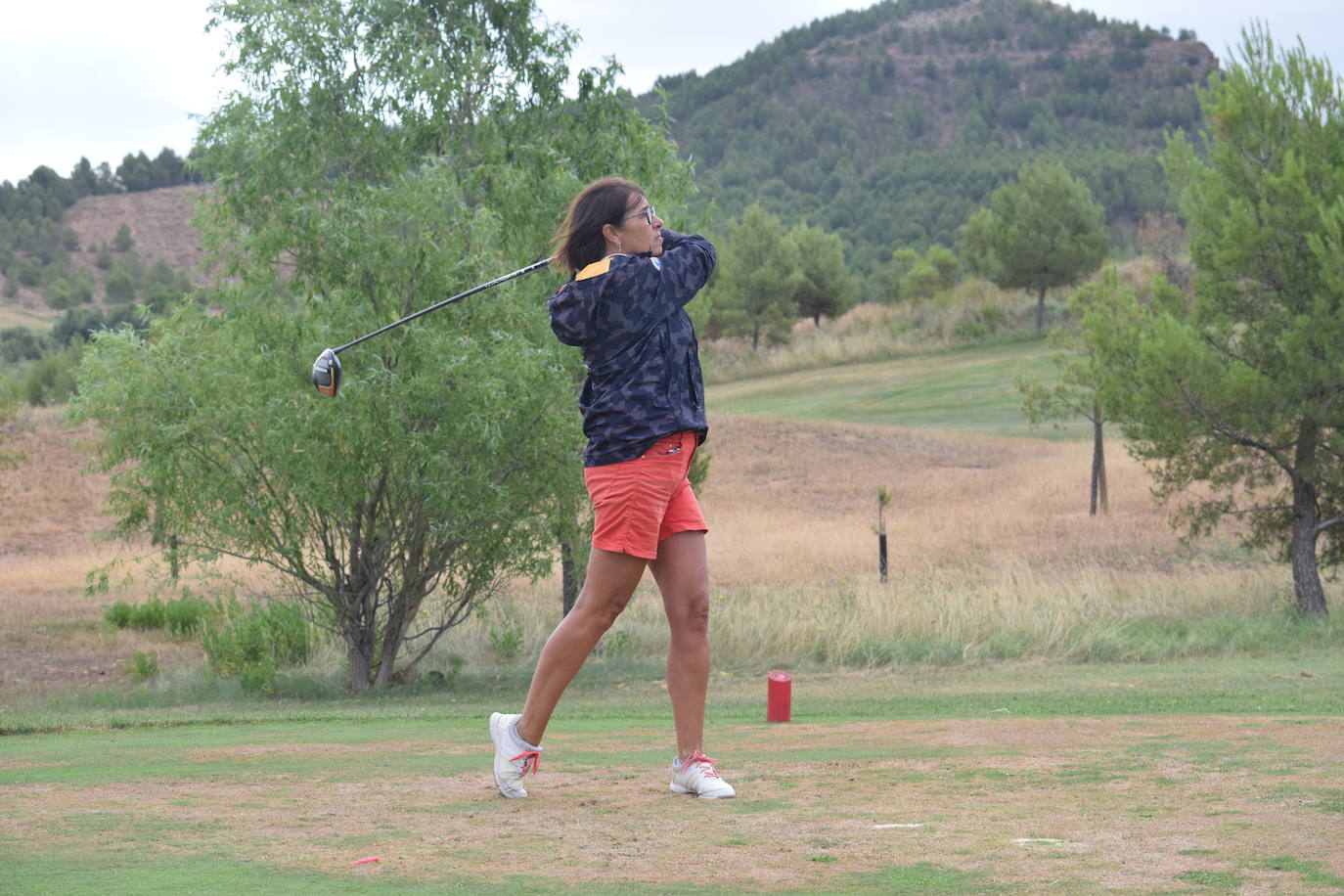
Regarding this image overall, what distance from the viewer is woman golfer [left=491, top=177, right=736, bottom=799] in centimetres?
485

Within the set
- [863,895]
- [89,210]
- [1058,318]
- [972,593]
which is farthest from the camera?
[89,210]

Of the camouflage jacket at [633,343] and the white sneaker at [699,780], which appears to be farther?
the camouflage jacket at [633,343]

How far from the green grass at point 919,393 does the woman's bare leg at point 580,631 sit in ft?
134

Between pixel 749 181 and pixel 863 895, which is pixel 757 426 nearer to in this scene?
pixel 863 895

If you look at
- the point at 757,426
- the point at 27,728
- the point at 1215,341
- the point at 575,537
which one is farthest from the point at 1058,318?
the point at 27,728

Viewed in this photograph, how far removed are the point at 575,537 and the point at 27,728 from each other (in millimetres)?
5462

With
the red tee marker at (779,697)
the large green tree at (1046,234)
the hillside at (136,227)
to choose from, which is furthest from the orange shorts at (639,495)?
the hillside at (136,227)

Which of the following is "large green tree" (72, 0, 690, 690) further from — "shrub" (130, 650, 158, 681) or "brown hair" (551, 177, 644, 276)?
"brown hair" (551, 177, 644, 276)

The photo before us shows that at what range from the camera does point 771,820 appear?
4.29 m

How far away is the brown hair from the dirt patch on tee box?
6.15ft

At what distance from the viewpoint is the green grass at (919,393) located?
48.6m

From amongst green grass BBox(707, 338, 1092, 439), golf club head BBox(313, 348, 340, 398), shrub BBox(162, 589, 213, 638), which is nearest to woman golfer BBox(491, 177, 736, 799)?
golf club head BBox(313, 348, 340, 398)

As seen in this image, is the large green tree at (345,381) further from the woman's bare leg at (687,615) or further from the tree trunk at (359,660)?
the woman's bare leg at (687,615)

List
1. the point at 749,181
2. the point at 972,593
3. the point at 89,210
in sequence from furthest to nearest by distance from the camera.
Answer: the point at 749,181, the point at 89,210, the point at 972,593
